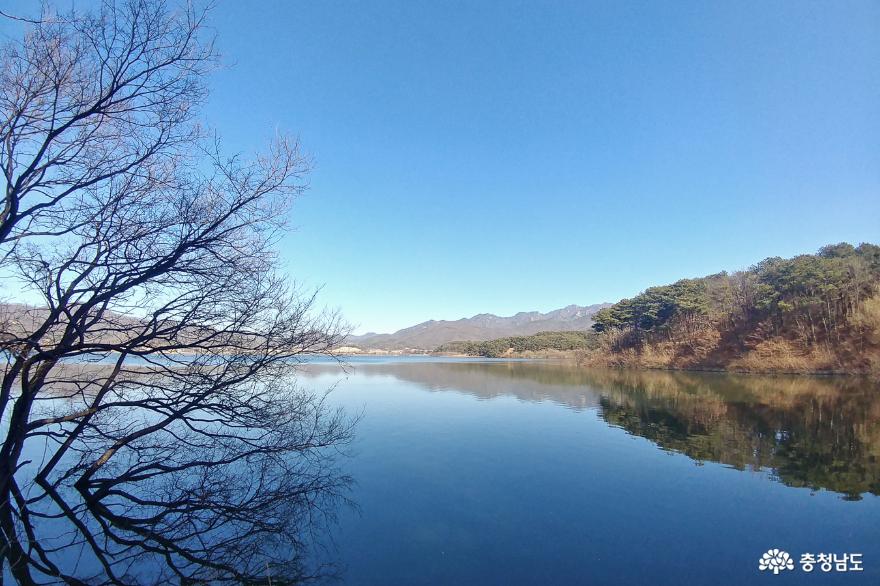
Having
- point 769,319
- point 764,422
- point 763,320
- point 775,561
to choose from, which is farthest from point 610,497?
point 763,320

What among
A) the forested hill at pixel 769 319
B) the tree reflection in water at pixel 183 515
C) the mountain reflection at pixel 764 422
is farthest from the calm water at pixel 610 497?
the forested hill at pixel 769 319

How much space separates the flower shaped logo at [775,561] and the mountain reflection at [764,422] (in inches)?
143

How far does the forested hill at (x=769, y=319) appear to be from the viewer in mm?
34812

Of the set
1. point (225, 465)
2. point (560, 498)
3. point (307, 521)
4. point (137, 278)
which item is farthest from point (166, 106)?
point (560, 498)

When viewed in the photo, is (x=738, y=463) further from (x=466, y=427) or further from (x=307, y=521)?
(x=307, y=521)

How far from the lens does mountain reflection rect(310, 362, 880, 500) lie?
973cm

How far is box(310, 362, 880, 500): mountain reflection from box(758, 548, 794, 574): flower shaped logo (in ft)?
11.9

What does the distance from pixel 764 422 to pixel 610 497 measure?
1067cm

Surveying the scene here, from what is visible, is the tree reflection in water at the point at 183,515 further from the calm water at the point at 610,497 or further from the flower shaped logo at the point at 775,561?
the flower shaped logo at the point at 775,561

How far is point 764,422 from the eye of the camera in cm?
1497

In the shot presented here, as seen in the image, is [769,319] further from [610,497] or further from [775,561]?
[775,561]

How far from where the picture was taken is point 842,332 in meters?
35.7

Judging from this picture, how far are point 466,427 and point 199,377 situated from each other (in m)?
10.0

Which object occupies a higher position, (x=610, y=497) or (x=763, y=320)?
(x=763, y=320)
